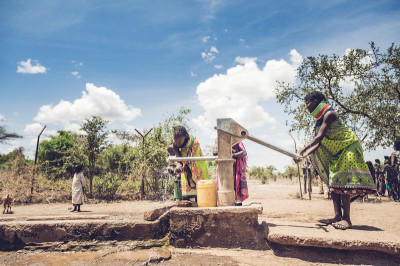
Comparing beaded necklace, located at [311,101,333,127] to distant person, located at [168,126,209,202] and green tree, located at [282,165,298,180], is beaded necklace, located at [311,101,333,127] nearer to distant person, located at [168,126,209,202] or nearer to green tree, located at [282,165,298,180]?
distant person, located at [168,126,209,202]

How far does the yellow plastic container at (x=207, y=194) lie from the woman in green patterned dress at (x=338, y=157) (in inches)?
45.9

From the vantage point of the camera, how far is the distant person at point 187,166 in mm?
3783

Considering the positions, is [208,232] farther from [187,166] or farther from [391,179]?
[391,179]

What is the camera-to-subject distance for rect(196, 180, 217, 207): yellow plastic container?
290 cm

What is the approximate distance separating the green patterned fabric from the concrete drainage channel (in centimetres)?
56

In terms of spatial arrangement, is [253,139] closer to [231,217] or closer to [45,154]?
[231,217]

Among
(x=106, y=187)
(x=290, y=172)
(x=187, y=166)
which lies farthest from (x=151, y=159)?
(x=290, y=172)

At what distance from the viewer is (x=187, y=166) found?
Answer: 383 cm

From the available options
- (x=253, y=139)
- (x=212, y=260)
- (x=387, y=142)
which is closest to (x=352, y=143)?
(x=253, y=139)

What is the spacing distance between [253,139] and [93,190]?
781cm

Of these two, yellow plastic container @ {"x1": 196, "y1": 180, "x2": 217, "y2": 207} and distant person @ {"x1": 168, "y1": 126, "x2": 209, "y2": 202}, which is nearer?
yellow plastic container @ {"x1": 196, "y1": 180, "x2": 217, "y2": 207}

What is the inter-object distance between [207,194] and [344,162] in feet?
5.24

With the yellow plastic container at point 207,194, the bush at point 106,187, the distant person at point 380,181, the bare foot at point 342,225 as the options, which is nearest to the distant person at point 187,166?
the yellow plastic container at point 207,194

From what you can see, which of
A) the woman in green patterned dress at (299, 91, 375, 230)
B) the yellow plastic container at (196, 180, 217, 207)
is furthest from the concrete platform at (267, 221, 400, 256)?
the yellow plastic container at (196, 180, 217, 207)
